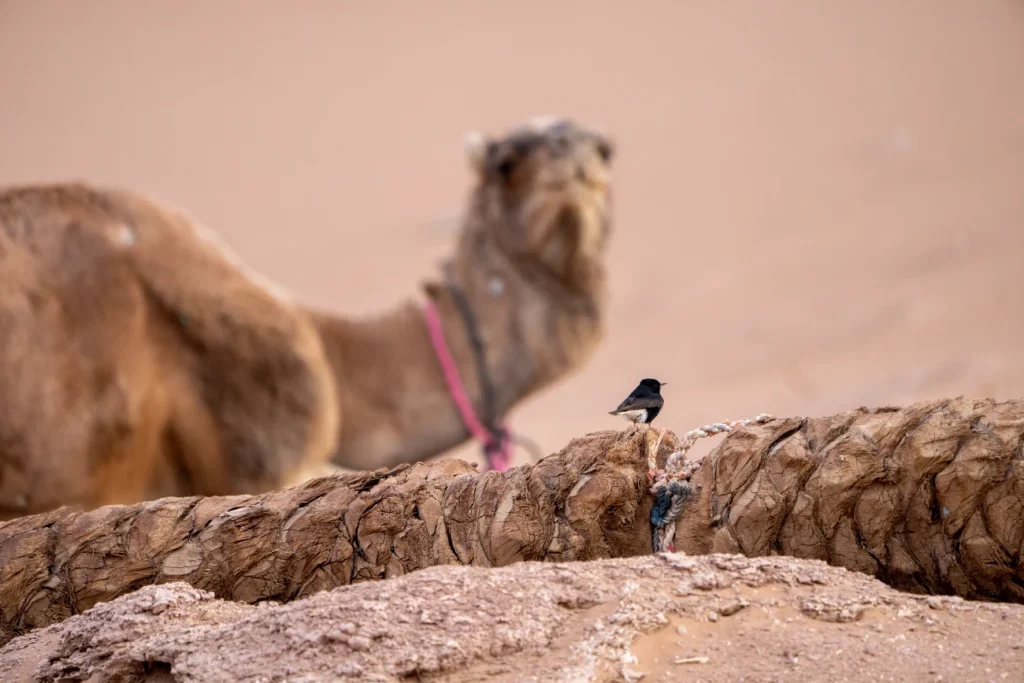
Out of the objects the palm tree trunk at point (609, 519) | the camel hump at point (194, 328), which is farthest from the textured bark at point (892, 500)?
the camel hump at point (194, 328)

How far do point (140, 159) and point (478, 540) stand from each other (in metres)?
34.0

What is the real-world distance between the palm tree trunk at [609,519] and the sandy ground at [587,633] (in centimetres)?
16

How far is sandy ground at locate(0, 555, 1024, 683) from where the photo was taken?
1.63m

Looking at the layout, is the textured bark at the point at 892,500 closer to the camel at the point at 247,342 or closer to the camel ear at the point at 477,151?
the camel at the point at 247,342

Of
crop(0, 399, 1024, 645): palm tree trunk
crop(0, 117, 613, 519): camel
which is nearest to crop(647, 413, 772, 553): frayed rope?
crop(0, 399, 1024, 645): palm tree trunk

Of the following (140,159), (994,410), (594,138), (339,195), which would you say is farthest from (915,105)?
(994,410)

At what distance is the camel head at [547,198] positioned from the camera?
19.8 feet

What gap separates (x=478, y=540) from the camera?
2.12 metres

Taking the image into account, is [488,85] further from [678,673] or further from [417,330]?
[678,673]

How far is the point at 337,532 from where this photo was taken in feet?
7.20

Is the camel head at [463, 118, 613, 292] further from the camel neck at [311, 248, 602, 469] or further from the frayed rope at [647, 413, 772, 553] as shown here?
the frayed rope at [647, 413, 772, 553]

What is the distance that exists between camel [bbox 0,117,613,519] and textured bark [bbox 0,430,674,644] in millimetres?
2529

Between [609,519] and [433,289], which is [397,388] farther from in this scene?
[609,519]

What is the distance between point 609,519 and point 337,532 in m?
0.48
